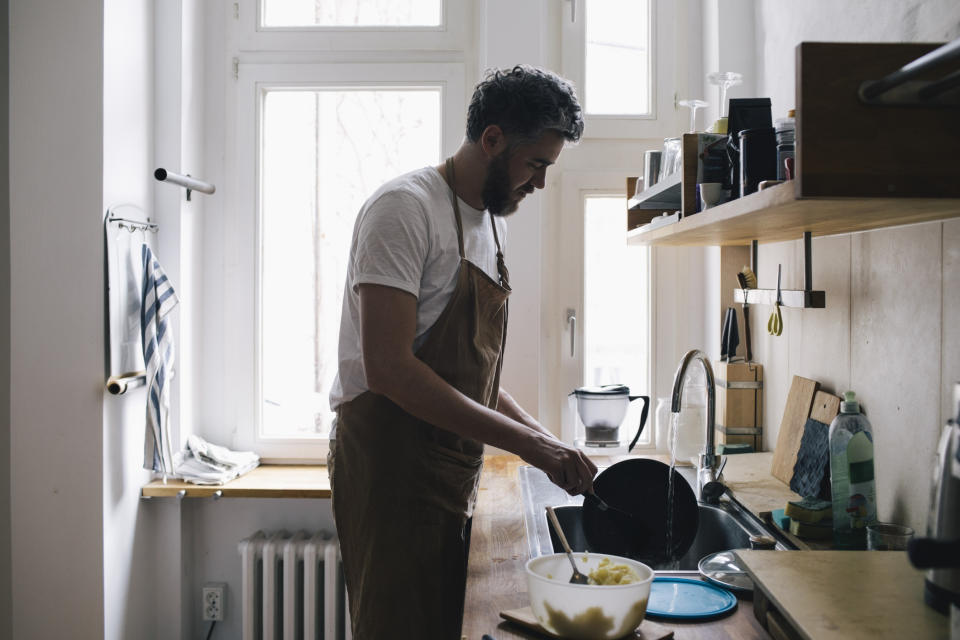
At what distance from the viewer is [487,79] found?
160 cm

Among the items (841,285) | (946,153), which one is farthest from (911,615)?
(841,285)

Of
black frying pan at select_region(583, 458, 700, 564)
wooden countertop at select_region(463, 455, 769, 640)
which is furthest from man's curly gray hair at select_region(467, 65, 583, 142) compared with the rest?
wooden countertop at select_region(463, 455, 769, 640)

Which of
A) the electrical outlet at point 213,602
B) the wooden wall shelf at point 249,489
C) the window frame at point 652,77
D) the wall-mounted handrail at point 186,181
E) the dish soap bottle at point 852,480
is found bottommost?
the electrical outlet at point 213,602

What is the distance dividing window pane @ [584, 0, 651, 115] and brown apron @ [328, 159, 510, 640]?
1283 millimetres

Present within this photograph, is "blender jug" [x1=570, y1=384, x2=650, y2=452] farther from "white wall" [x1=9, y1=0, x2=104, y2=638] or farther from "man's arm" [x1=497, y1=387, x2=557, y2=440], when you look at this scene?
"white wall" [x1=9, y1=0, x2=104, y2=638]

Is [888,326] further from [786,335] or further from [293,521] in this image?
[293,521]

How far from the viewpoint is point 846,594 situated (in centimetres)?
98

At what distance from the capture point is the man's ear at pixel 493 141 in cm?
154

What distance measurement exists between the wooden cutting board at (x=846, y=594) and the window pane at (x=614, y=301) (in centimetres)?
152

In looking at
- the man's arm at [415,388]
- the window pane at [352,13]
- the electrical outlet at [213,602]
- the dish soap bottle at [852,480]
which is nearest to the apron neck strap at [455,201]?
the man's arm at [415,388]

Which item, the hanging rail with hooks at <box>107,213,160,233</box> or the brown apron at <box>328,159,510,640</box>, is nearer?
the brown apron at <box>328,159,510,640</box>

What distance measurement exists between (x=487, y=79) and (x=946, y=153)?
897 millimetres

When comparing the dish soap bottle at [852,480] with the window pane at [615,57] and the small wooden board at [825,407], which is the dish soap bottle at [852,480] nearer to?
the small wooden board at [825,407]

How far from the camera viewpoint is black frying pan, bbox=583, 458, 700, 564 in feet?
5.16
